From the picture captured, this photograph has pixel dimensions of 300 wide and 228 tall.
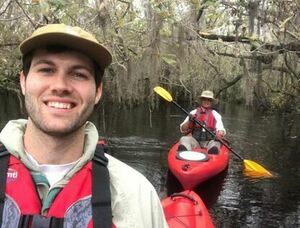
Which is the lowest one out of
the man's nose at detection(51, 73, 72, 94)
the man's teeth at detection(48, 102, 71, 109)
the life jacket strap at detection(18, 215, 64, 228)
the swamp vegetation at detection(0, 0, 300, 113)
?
the life jacket strap at detection(18, 215, 64, 228)

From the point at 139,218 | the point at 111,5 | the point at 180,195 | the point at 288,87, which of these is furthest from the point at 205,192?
the point at 288,87

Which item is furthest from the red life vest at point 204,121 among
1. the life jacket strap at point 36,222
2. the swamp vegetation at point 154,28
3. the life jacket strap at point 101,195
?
the life jacket strap at point 36,222

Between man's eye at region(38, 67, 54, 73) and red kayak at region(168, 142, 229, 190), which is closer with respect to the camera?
man's eye at region(38, 67, 54, 73)

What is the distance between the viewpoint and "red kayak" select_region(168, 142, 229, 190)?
6.65m

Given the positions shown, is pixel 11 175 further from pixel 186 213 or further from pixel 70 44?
pixel 186 213

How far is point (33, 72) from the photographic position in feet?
4.24

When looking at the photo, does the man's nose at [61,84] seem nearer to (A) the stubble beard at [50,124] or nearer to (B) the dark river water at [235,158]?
(A) the stubble beard at [50,124]

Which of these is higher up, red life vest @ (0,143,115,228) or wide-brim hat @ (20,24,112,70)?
wide-brim hat @ (20,24,112,70)

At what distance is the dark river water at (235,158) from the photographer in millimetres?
6246

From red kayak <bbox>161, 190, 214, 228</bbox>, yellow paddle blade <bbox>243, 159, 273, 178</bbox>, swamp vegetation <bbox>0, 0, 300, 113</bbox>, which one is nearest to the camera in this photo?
swamp vegetation <bbox>0, 0, 300, 113</bbox>

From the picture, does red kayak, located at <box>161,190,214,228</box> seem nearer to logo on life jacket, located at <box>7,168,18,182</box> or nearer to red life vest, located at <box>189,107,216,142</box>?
logo on life jacket, located at <box>7,168,18,182</box>

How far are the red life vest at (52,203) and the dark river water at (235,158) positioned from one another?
4581mm

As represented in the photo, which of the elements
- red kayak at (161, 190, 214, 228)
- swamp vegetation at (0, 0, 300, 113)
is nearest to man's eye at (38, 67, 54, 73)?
swamp vegetation at (0, 0, 300, 113)

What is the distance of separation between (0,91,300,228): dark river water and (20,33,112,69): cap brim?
4662 millimetres
